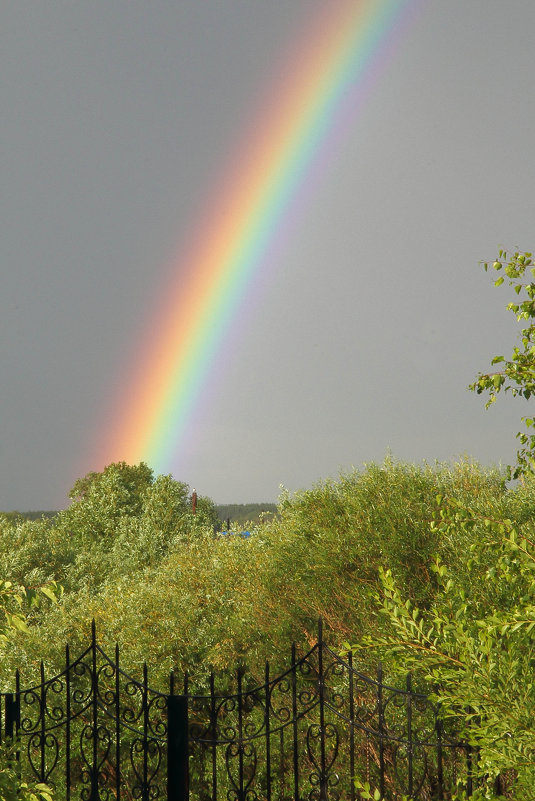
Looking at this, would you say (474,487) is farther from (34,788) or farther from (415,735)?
(34,788)

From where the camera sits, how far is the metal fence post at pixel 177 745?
679 centimetres

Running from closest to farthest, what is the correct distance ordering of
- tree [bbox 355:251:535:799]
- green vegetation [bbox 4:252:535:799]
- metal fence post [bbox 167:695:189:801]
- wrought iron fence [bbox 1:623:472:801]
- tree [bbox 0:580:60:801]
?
1. tree [bbox 355:251:535:799]
2. tree [bbox 0:580:60:801]
3. metal fence post [bbox 167:695:189:801]
4. wrought iron fence [bbox 1:623:472:801]
5. green vegetation [bbox 4:252:535:799]

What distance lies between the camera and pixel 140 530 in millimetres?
28750

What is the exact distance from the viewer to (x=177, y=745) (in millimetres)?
6840

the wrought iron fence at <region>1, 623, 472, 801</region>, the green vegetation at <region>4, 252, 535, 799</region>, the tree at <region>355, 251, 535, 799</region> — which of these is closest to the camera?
the tree at <region>355, 251, 535, 799</region>

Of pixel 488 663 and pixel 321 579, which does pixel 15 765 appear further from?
pixel 321 579

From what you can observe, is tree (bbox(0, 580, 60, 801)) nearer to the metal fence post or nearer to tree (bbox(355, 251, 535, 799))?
the metal fence post

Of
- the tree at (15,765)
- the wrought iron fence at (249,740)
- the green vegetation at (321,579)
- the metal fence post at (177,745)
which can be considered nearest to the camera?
the tree at (15,765)

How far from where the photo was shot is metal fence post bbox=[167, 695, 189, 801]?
6789mm

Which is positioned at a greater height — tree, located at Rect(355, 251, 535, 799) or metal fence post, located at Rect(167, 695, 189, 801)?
tree, located at Rect(355, 251, 535, 799)

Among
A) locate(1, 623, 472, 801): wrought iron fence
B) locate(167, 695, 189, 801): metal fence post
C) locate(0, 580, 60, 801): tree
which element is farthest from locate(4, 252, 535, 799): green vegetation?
locate(0, 580, 60, 801): tree

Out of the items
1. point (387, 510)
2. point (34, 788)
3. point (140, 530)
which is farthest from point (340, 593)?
point (140, 530)

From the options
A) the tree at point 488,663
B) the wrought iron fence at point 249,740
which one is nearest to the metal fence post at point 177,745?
the wrought iron fence at point 249,740

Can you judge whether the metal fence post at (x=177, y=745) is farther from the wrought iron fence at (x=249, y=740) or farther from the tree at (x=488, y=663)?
the tree at (x=488, y=663)
